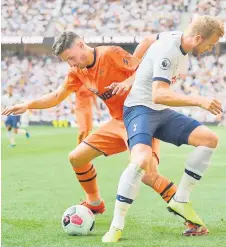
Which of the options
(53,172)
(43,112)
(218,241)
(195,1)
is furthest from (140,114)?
(195,1)

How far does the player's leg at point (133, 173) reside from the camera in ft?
18.9

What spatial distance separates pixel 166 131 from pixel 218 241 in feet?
3.62

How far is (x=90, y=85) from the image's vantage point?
6793 mm

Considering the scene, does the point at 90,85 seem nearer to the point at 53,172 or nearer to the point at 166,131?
the point at 166,131

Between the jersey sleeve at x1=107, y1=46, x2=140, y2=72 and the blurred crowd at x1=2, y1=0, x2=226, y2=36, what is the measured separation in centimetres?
3075

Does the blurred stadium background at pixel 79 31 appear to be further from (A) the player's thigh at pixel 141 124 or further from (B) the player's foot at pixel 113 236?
(B) the player's foot at pixel 113 236

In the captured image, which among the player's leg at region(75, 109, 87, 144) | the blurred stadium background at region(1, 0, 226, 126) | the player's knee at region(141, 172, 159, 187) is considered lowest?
the blurred stadium background at region(1, 0, 226, 126)

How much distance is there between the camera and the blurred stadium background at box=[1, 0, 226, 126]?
3622 cm

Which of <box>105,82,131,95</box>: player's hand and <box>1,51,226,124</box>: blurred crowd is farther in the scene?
<box>1,51,226,124</box>: blurred crowd

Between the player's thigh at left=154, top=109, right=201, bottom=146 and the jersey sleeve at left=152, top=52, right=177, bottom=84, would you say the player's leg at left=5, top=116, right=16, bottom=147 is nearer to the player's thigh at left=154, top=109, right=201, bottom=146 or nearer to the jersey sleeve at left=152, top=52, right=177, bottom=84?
the player's thigh at left=154, top=109, right=201, bottom=146

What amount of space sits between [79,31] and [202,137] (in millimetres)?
33178

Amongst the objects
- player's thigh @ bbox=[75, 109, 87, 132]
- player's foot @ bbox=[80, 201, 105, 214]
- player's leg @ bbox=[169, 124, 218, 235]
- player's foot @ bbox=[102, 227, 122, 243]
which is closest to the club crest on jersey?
player's leg @ bbox=[169, 124, 218, 235]

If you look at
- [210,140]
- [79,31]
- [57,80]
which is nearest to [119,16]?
[79,31]

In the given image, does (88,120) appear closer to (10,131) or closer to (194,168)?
(194,168)
